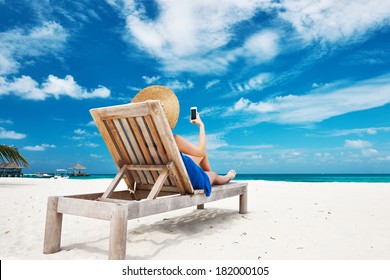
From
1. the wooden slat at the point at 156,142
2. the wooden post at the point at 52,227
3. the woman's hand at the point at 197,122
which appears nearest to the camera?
the wooden post at the point at 52,227

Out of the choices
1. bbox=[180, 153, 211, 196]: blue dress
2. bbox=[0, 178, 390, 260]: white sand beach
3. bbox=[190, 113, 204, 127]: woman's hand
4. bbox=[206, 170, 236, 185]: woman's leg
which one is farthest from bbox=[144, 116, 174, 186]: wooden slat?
bbox=[206, 170, 236, 185]: woman's leg

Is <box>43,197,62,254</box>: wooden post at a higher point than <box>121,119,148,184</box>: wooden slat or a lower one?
lower

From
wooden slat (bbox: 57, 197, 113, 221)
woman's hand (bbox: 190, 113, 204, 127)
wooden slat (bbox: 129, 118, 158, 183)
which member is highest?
woman's hand (bbox: 190, 113, 204, 127)

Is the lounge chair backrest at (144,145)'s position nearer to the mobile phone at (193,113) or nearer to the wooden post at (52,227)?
the wooden post at (52,227)

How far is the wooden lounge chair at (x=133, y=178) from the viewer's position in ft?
8.20

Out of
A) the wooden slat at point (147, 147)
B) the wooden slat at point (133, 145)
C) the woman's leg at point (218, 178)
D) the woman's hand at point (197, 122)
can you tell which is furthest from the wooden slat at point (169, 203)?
the woman's hand at point (197, 122)

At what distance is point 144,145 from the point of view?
3.28 m

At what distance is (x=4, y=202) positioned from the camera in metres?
6.31

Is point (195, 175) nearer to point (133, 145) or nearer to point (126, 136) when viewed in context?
point (133, 145)

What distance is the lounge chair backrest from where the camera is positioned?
2.94 meters

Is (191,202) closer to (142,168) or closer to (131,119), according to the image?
(142,168)

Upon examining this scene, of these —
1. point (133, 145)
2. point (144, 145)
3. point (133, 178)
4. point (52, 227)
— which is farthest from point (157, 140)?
point (52, 227)

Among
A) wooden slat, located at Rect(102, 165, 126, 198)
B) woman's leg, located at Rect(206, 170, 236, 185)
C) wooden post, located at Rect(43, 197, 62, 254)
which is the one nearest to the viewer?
wooden post, located at Rect(43, 197, 62, 254)

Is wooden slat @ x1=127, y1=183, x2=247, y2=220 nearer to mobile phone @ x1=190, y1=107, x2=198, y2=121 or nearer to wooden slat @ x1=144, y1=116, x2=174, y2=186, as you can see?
wooden slat @ x1=144, y1=116, x2=174, y2=186
